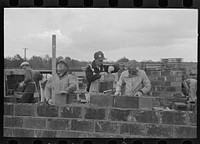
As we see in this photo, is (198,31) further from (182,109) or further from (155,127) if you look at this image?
(155,127)

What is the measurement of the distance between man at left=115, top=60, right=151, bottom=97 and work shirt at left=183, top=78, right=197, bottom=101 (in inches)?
18.8

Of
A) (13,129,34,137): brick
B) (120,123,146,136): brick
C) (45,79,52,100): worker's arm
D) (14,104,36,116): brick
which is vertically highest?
(45,79,52,100): worker's arm

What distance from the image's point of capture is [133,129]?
12.0 feet

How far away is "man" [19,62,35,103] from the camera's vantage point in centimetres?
365

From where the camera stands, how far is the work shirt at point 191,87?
3.61 metres

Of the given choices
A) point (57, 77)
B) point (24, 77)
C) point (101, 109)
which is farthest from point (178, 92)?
point (24, 77)

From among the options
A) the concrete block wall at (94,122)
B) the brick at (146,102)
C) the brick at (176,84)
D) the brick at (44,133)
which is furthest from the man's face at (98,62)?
the brick at (44,133)

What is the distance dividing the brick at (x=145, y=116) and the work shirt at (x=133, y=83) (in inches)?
10.2

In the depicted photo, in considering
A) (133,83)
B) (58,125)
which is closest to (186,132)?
(133,83)

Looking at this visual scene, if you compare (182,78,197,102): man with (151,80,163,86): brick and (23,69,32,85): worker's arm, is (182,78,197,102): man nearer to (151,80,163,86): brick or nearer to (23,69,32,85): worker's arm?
(151,80,163,86): brick

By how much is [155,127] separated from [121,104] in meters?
0.53

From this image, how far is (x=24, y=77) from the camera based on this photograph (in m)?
3.67

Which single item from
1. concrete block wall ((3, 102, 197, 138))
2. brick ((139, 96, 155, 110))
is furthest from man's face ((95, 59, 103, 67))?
brick ((139, 96, 155, 110))

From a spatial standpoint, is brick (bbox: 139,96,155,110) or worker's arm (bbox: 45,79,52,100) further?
worker's arm (bbox: 45,79,52,100)
